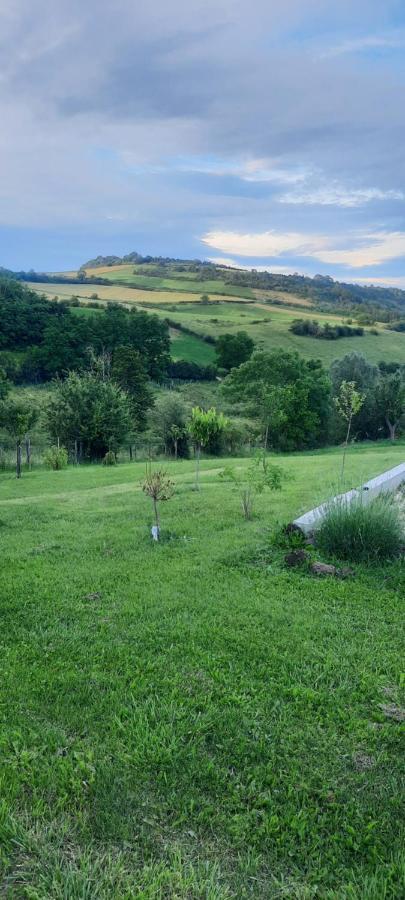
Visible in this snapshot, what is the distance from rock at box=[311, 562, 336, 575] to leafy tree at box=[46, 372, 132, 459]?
24.9 meters

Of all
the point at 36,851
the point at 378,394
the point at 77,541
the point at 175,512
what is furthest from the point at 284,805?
the point at 378,394

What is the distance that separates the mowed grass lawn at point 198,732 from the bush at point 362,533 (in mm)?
411

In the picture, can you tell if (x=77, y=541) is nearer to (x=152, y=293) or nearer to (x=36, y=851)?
(x=36, y=851)

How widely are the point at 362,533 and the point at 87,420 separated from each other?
25.5 m

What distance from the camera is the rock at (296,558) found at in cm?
695

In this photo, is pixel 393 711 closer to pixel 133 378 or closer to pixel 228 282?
pixel 133 378

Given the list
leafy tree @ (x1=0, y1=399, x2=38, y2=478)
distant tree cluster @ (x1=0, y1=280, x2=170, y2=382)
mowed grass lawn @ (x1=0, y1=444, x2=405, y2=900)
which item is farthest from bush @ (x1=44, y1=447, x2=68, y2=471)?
distant tree cluster @ (x1=0, y1=280, x2=170, y2=382)

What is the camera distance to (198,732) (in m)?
3.57

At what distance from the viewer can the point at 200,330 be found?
7469cm

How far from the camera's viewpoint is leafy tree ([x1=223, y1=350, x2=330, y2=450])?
40.5 metres

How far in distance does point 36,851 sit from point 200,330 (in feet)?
245

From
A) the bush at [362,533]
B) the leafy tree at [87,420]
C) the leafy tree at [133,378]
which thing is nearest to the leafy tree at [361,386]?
the leafy tree at [133,378]

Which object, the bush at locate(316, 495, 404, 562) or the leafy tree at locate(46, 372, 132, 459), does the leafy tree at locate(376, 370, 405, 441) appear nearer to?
the leafy tree at locate(46, 372, 132, 459)

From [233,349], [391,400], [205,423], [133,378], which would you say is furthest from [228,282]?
[205,423]
